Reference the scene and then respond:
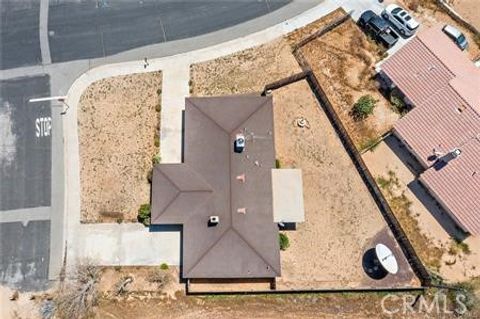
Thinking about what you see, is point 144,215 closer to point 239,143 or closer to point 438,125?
point 239,143

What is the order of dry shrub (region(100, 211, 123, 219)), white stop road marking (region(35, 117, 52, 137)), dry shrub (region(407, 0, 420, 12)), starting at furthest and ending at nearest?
1. dry shrub (region(407, 0, 420, 12))
2. white stop road marking (region(35, 117, 52, 137))
3. dry shrub (region(100, 211, 123, 219))

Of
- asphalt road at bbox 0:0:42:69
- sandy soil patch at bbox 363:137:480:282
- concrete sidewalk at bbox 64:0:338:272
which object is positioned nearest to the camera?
sandy soil patch at bbox 363:137:480:282

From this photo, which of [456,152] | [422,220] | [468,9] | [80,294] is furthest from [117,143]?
[468,9]

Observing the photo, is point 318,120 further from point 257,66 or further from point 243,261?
point 243,261

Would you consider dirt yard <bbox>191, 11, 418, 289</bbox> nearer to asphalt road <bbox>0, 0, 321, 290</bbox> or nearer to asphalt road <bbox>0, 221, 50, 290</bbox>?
asphalt road <bbox>0, 0, 321, 290</bbox>

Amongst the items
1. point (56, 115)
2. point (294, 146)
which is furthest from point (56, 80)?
point (294, 146)

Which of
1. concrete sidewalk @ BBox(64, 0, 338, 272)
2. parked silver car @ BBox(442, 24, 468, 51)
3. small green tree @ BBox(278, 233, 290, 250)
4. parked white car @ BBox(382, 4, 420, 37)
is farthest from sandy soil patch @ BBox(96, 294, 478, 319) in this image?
parked white car @ BBox(382, 4, 420, 37)
